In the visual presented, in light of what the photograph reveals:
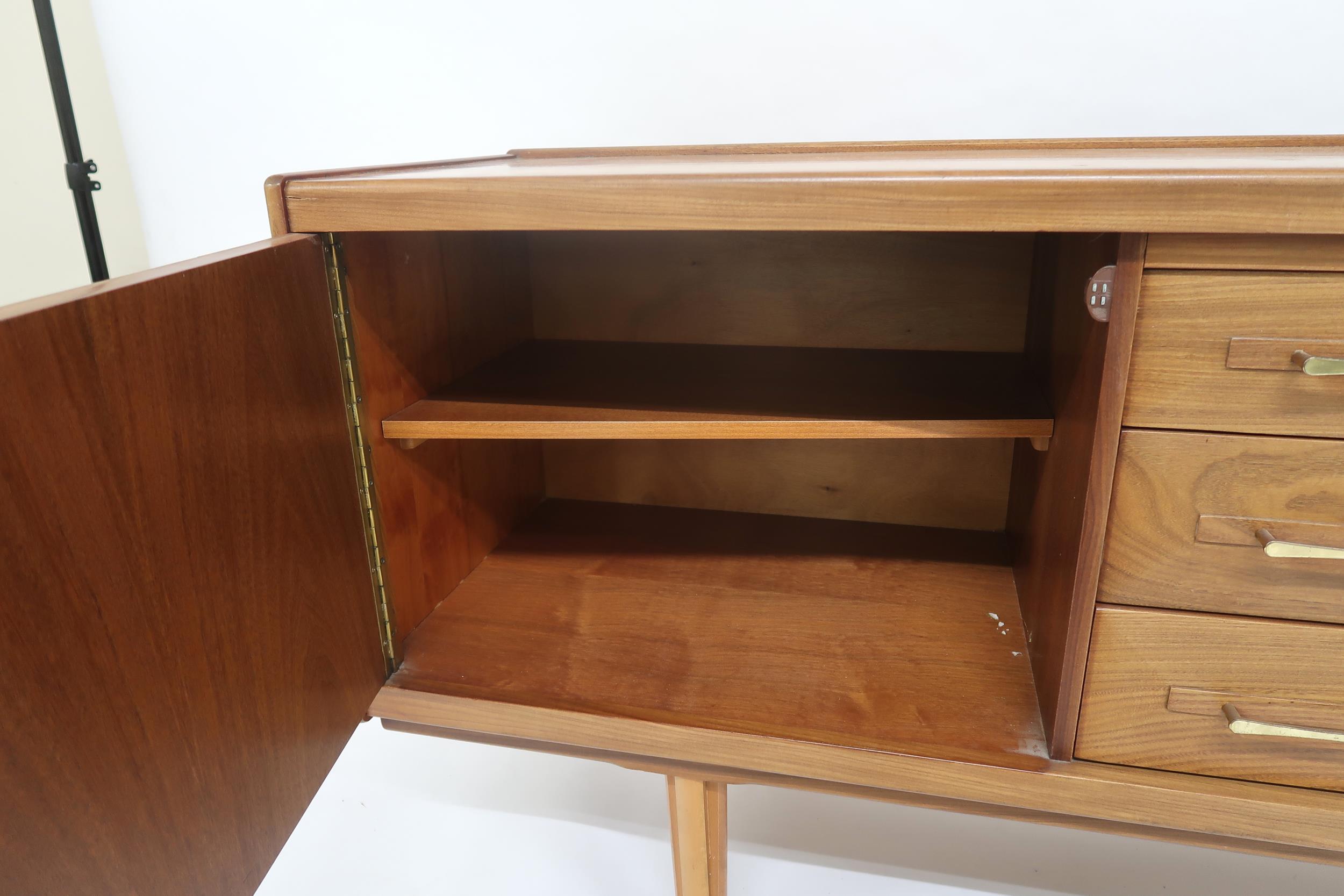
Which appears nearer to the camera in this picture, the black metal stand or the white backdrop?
the white backdrop


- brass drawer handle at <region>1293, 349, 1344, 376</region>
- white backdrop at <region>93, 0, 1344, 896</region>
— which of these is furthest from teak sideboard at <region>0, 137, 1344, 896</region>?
white backdrop at <region>93, 0, 1344, 896</region>

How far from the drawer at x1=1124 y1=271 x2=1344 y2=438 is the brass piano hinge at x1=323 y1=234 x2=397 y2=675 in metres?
0.57

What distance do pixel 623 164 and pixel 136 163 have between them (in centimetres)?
98

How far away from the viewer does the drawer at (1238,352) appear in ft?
1.70

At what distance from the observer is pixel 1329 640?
1.90 feet

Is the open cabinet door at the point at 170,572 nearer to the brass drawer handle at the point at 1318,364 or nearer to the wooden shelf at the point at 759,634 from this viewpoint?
the wooden shelf at the point at 759,634

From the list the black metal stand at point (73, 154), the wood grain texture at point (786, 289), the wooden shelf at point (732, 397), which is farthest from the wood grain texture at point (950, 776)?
the black metal stand at point (73, 154)

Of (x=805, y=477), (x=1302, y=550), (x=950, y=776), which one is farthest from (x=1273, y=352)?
(x=805, y=477)

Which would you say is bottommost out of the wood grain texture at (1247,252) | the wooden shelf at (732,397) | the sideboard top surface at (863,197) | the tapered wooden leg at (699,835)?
the tapered wooden leg at (699,835)

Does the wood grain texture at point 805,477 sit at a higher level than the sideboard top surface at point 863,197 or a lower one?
lower

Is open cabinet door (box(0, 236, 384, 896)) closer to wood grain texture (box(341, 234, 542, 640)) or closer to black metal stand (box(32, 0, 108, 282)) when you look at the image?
wood grain texture (box(341, 234, 542, 640))

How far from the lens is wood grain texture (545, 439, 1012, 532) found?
101cm

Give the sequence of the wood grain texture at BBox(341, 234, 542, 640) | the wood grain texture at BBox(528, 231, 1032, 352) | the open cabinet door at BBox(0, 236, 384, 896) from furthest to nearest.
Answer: the wood grain texture at BBox(528, 231, 1032, 352)
the wood grain texture at BBox(341, 234, 542, 640)
the open cabinet door at BBox(0, 236, 384, 896)

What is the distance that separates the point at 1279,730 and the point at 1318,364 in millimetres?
260
